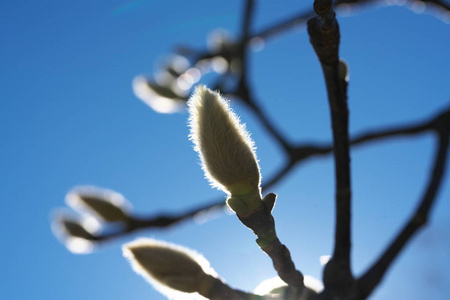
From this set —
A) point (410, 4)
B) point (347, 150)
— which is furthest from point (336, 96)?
point (410, 4)

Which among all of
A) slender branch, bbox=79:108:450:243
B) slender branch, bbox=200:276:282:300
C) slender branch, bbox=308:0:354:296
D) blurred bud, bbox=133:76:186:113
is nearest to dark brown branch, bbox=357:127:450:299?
slender branch, bbox=308:0:354:296

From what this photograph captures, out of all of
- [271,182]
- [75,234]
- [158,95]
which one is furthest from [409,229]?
[158,95]

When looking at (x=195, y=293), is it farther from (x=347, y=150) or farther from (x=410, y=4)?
(x=410, y=4)

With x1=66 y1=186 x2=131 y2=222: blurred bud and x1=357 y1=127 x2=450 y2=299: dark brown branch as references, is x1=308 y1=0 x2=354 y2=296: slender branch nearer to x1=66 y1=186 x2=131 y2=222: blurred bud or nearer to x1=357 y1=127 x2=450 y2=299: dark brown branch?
x1=357 y1=127 x2=450 y2=299: dark brown branch

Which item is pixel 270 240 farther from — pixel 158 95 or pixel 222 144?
pixel 158 95

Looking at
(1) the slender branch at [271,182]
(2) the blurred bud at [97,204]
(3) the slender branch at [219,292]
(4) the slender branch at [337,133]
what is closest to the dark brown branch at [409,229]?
(4) the slender branch at [337,133]

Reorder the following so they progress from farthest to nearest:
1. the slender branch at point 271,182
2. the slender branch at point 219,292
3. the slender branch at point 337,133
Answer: the slender branch at point 271,182, the slender branch at point 219,292, the slender branch at point 337,133

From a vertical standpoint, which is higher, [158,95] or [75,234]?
[158,95]

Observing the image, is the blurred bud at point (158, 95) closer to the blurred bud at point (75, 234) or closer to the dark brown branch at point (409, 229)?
the blurred bud at point (75, 234)
